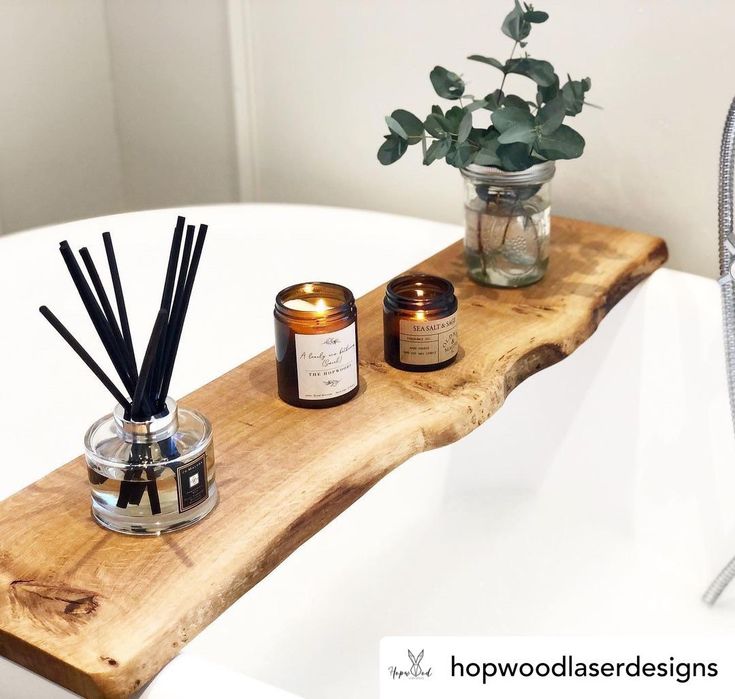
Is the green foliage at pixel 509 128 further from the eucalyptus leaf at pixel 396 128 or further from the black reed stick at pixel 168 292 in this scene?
the black reed stick at pixel 168 292

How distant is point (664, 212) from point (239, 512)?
0.88 m

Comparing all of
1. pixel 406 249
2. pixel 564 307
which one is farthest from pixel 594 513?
pixel 406 249

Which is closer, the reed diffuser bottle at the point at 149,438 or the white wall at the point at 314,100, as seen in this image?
the reed diffuser bottle at the point at 149,438

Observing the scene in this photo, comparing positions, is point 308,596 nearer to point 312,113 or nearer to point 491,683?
point 491,683

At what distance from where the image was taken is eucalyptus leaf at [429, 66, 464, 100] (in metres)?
1.20

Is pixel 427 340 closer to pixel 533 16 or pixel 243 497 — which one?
pixel 243 497

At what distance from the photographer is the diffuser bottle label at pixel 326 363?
3.10 ft

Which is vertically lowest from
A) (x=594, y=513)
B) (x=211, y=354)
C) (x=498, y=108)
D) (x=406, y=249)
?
(x=594, y=513)

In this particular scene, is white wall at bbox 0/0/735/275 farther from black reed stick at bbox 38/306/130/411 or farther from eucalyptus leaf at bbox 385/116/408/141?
black reed stick at bbox 38/306/130/411

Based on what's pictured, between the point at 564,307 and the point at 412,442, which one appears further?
the point at 564,307

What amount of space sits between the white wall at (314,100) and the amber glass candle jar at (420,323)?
1.75 ft

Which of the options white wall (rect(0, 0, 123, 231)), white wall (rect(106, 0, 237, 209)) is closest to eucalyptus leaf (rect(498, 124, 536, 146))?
white wall (rect(106, 0, 237, 209))

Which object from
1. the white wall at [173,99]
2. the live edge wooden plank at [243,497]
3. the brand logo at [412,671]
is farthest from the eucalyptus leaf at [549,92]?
the white wall at [173,99]

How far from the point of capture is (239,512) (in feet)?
2.70
